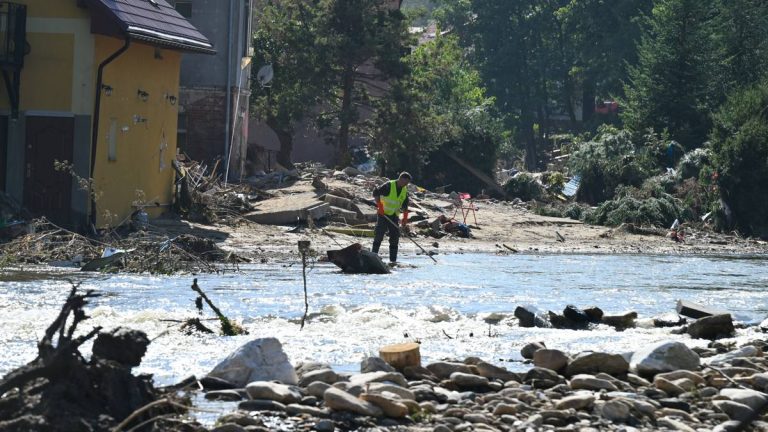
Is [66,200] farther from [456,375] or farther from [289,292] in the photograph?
[456,375]

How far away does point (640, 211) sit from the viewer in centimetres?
3544

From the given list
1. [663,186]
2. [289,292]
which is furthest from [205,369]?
[663,186]

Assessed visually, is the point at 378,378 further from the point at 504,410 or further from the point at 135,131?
the point at 135,131

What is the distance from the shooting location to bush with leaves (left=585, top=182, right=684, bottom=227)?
116ft

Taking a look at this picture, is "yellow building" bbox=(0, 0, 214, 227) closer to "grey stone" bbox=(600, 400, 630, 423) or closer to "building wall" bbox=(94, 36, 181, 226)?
"building wall" bbox=(94, 36, 181, 226)

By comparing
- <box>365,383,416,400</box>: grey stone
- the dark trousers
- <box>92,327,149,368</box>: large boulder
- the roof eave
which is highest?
the roof eave

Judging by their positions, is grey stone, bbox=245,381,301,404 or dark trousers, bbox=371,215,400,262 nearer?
grey stone, bbox=245,381,301,404

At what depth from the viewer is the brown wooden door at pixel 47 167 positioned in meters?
24.7

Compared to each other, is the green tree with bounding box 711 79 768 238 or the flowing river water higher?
the green tree with bounding box 711 79 768 238

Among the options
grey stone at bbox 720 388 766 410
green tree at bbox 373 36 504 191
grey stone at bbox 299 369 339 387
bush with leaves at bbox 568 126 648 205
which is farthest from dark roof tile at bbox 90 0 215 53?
bush with leaves at bbox 568 126 648 205

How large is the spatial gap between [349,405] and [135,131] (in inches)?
725

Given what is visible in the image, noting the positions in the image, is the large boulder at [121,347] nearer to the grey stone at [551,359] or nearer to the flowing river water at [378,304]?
the flowing river water at [378,304]

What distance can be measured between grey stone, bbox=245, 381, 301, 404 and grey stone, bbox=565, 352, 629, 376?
108 inches

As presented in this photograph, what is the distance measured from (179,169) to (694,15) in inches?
861
